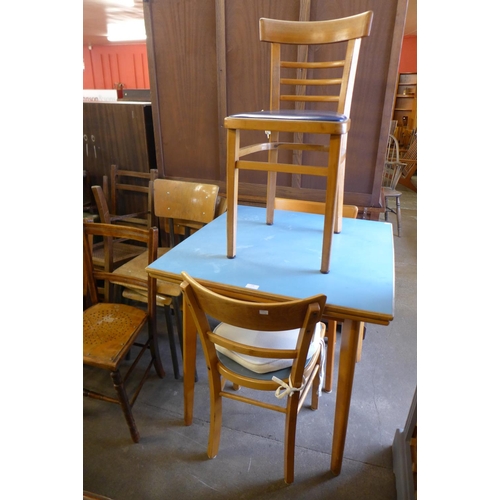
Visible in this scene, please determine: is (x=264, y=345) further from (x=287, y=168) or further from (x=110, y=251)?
(x=110, y=251)

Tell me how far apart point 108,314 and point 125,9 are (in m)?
4.46

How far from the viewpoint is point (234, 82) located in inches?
83.7

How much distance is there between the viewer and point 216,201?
7.02 feet

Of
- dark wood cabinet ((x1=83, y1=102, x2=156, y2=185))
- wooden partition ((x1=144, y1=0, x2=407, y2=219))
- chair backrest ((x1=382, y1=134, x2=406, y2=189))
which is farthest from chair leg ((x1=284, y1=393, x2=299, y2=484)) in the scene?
chair backrest ((x1=382, y1=134, x2=406, y2=189))

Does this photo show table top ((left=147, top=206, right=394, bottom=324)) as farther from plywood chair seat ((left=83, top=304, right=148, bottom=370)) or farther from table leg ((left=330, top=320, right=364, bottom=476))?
plywood chair seat ((left=83, top=304, right=148, bottom=370))

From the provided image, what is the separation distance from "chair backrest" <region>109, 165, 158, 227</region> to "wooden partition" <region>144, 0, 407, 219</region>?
22cm

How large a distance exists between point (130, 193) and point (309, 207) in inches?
60.5

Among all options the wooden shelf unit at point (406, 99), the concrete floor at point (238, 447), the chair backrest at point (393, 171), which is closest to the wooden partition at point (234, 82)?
the concrete floor at point (238, 447)

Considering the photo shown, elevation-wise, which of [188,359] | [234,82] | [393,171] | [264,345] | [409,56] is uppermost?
[409,56]

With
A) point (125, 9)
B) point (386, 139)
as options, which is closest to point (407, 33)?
point (125, 9)

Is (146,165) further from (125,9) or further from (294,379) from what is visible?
(125,9)

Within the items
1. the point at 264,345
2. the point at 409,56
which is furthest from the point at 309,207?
the point at 409,56

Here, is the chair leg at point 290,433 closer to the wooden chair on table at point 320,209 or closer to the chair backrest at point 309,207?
the wooden chair on table at point 320,209

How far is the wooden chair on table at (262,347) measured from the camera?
0.92m
